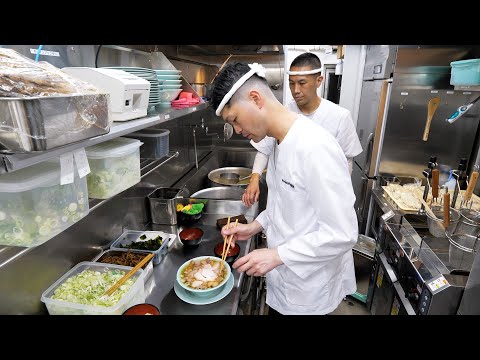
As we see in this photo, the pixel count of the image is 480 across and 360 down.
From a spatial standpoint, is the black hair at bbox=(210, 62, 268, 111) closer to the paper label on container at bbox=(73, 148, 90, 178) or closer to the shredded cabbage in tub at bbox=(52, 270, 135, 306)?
the paper label on container at bbox=(73, 148, 90, 178)

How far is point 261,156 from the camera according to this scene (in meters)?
2.53

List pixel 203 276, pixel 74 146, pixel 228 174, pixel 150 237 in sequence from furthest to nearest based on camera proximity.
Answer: pixel 228 174 → pixel 150 237 → pixel 203 276 → pixel 74 146

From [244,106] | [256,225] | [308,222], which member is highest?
[244,106]

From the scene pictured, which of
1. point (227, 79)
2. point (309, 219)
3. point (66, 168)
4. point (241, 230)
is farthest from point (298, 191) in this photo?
point (66, 168)

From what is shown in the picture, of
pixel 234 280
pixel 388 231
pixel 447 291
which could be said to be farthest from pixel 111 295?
pixel 388 231

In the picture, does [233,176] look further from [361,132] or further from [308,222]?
[308,222]

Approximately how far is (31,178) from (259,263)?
104 centimetres

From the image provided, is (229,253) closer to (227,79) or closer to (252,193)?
(252,193)

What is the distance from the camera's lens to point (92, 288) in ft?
4.61

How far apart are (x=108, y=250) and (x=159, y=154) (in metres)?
0.71

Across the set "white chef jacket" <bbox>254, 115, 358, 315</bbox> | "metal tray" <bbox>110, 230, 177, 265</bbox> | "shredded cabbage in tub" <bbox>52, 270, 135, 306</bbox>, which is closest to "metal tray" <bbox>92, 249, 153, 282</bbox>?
"metal tray" <bbox>110, 230, 177, 265</bbox>
